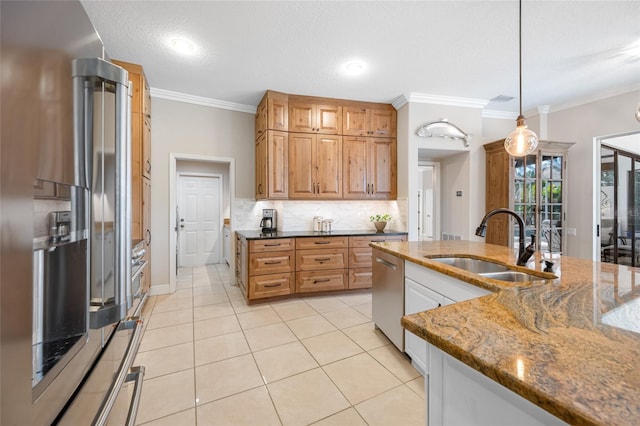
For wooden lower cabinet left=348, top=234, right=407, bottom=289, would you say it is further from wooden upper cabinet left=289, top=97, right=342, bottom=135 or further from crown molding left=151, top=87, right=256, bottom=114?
crown molding left=151, top=87, right=256, bottom=114

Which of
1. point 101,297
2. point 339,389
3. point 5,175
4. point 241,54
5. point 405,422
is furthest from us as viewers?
point 241,54

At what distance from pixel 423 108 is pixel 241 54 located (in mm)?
2630

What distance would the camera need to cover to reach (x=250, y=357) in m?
2.31

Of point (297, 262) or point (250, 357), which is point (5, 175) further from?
point (297, 262)

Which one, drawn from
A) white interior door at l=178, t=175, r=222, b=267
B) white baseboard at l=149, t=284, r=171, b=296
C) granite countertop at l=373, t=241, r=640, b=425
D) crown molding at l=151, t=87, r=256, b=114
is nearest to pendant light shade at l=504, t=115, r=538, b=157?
granite countertop at l=373, t=241, r=640, b=425

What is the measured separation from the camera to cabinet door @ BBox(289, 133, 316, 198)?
3941mm

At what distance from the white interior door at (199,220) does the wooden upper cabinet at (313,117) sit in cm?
278

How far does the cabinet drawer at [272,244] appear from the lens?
11.4 ft

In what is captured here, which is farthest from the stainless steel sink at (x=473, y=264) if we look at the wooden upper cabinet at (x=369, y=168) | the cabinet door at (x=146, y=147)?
the cabinet door at (x=146, y=147)

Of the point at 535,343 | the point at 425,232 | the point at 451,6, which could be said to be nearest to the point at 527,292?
the point at 535,343

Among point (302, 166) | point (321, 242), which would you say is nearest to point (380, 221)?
point (321, 242)

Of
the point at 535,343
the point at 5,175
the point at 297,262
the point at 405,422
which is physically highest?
the point at 5,175

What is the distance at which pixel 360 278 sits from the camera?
391cm

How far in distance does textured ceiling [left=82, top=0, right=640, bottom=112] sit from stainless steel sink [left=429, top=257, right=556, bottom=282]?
207 centimetres
